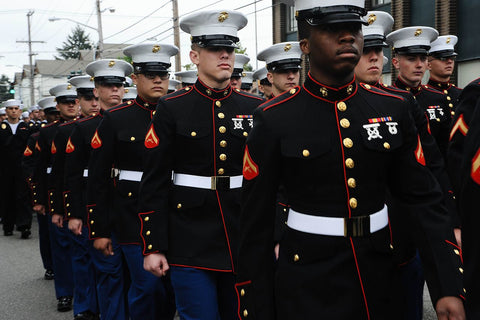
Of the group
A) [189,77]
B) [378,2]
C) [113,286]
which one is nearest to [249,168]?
[113,286]

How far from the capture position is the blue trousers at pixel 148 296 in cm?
470

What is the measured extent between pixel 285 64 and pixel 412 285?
2.41 metres

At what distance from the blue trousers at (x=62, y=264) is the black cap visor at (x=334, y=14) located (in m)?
5.35

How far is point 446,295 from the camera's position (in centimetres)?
244

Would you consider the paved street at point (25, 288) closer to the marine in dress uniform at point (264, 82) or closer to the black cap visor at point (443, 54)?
the black cap visor at point (443, 54)

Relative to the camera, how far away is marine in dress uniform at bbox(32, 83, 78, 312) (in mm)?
7199

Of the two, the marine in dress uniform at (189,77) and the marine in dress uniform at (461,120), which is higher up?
the marine in dress uniform at (189,77)

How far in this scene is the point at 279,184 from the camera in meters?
2.76

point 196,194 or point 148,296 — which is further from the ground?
point 196,194

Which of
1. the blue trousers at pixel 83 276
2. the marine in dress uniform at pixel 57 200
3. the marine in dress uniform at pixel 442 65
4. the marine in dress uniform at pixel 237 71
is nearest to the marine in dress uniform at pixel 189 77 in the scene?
the marine in dress uniform at pixel 237 71

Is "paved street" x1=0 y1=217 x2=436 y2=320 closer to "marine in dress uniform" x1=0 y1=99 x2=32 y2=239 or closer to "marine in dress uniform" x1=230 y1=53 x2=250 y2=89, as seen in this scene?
"marine in dress uniform" x1=0 y1=99 x2=32 y2=239

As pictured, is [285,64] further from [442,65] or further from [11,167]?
[11,167]

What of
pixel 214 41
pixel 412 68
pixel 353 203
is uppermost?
pixel 214 41

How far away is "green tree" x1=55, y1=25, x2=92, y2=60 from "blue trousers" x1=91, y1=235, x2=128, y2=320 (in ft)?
344
